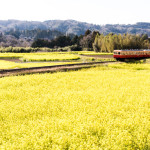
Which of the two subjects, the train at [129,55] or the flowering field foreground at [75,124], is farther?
the train at [129,55]

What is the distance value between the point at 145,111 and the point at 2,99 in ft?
27.0

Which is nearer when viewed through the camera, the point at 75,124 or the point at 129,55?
the point at 75,124

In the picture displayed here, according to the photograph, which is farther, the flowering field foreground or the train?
the train

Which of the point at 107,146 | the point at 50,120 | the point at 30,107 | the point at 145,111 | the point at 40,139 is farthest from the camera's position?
the point at 30,107

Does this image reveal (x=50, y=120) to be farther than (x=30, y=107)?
No

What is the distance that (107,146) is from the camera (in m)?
5.93

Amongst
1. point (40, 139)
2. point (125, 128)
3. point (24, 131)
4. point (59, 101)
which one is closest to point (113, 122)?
point (125, 128)

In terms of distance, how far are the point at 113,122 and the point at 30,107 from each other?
4.53 m

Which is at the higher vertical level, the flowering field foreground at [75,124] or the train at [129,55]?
the train at [129,55]

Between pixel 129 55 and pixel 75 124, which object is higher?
pixel 129 55

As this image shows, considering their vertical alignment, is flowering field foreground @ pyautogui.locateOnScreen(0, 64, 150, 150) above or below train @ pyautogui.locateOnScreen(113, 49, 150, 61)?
below

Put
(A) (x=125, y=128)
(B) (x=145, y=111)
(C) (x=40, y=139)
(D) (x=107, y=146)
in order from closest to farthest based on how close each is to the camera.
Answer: (D) (x=107, y=146), (C) (x=40, y=139), (A) (x=125, y=128), (B) (x=145, y=111)

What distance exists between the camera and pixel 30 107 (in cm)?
995

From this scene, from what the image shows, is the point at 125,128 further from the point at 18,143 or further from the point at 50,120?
the point at 18,143
